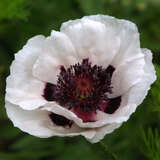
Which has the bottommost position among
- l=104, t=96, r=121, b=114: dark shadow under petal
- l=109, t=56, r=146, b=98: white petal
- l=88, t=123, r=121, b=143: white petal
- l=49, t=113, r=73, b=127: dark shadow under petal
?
l=49, t=113, r=73, b=127: dark shadow under petal

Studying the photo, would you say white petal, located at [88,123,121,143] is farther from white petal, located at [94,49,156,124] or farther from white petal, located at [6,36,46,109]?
white petal, located at [6,36,46,109]

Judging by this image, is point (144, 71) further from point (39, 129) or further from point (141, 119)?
point (141, 119)

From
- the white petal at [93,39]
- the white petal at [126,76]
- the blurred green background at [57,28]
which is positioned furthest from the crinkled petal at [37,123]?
the blurred green background at [57,28]

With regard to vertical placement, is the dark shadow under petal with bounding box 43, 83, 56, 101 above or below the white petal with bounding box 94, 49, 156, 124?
A: below

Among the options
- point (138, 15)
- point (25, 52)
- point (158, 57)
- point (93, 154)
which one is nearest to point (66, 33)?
point (25, 52)

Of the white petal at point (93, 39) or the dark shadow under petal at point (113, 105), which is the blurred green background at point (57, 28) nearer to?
the dark shadow under petal at point (113, 105)

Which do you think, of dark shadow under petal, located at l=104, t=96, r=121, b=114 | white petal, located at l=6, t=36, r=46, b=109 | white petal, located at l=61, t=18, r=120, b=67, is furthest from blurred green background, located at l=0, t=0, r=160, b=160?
white petal, located at l=6, t=36, r=46, b=109

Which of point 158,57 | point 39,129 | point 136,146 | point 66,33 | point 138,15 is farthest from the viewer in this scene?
point 138,15

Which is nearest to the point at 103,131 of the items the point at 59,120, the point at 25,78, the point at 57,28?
the point at 59,120
